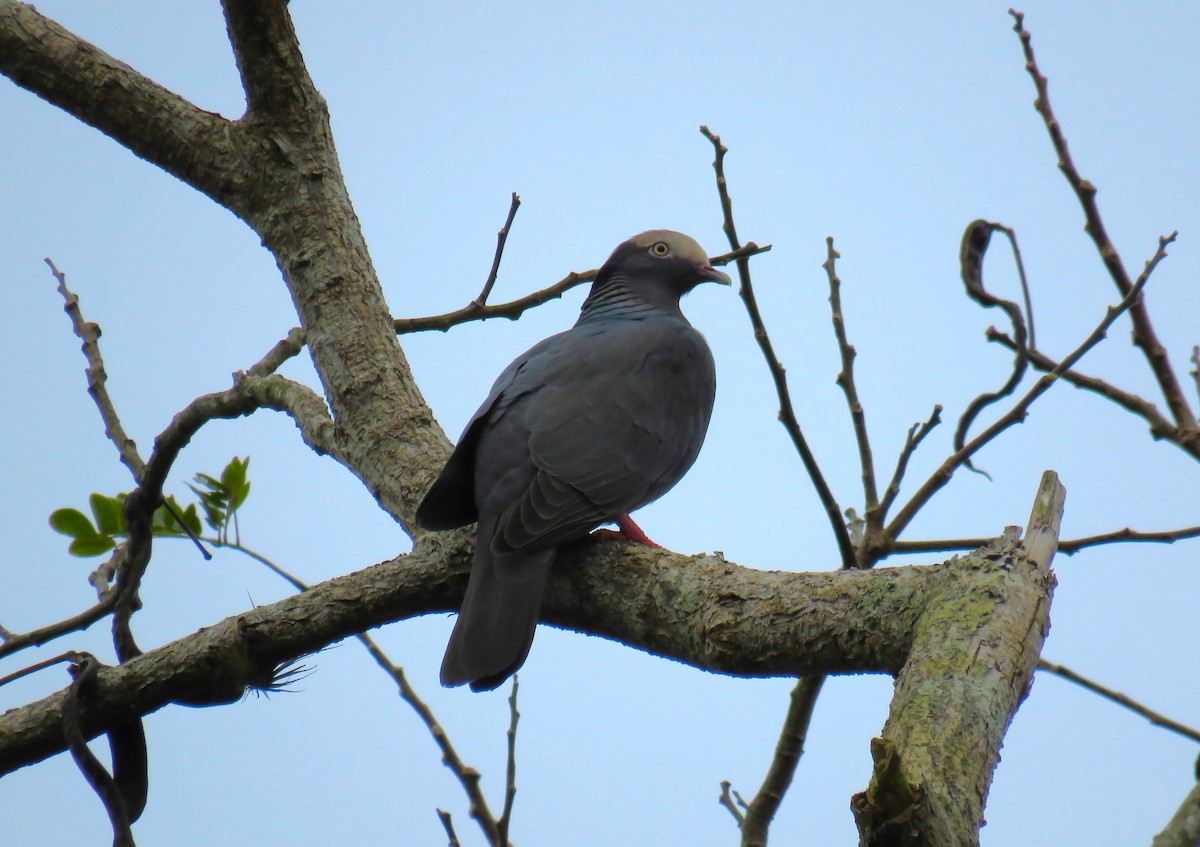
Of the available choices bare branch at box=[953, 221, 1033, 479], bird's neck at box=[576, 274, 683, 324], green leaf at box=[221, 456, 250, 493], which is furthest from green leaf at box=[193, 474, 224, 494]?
bare branch at box=[953, 221, 1033, 479]

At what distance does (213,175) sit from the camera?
11.3 feet

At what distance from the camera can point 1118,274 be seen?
102 inches

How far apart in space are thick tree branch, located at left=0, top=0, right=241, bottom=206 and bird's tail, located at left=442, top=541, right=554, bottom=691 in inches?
64.5

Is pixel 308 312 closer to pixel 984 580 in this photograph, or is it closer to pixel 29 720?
pixel 29 720

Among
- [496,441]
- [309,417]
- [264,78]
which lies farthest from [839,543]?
[264,78]

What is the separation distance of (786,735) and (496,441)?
1.09 metres

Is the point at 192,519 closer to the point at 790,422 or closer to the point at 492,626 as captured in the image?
the point at 492,626

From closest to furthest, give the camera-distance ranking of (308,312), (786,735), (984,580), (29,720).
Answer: (984,580) < (29,720) < (786,735) < (308,312)

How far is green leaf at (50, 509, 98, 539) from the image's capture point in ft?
10.8

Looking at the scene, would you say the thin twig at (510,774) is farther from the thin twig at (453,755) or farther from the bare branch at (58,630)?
the bare branch at (58,630)

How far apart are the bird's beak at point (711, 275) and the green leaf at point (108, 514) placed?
2384mm

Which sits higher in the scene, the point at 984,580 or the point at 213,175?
the point at 213,175

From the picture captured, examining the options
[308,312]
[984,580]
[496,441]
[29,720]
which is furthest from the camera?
[308,312]

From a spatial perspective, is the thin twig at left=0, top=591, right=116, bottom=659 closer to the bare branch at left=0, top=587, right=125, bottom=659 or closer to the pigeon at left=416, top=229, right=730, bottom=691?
the bare branch at left=0, top=587, right=125, bottom=659
